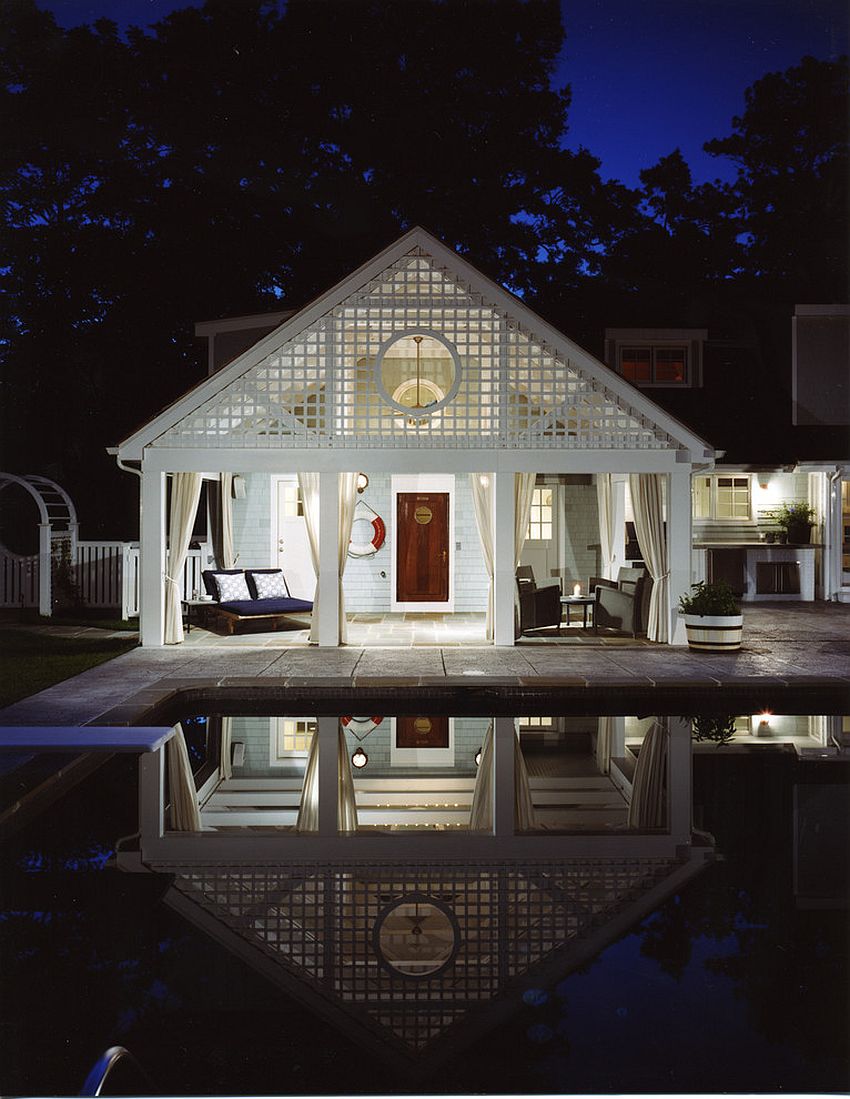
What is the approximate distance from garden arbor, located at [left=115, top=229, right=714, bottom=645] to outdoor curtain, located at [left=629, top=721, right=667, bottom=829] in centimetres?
478

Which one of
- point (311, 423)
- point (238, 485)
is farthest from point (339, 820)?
point (238, 485)

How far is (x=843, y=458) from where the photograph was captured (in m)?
18.1

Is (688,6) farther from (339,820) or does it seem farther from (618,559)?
(339,820)

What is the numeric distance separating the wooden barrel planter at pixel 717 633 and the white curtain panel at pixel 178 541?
6652 mm

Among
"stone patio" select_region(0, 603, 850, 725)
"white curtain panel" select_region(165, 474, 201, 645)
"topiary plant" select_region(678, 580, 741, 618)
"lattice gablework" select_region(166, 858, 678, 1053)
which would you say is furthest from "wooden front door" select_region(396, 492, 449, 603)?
"lattice gablework" select_region(166, 858, 678, 1053)

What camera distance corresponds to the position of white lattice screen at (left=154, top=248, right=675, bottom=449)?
41.3 feet

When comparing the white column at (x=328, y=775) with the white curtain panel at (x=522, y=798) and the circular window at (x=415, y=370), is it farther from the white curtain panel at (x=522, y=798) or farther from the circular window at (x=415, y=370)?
the circular window at (x=415, y=370)

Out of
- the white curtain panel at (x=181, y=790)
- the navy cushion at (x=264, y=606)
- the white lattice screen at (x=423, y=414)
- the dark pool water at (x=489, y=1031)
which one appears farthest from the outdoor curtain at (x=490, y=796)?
the navy cushion at (x=264, y=606)

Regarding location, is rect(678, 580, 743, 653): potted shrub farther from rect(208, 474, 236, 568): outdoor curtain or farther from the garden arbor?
rect(208, 474, 236, 568): outdoor curtain

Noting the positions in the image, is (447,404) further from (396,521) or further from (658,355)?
(658,355)

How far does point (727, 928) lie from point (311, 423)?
996cm

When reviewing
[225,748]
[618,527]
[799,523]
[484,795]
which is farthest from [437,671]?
[799,523]

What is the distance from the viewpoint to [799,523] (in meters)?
18.1

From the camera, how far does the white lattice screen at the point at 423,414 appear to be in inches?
496
